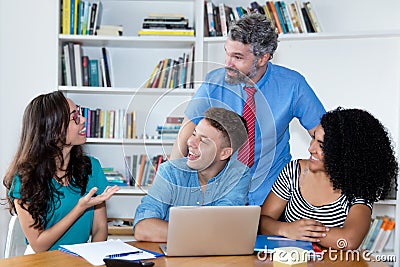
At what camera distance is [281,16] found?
3.98 m

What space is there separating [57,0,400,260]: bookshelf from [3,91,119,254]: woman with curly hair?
1433 mm

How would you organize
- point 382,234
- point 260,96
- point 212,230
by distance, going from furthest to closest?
point 382,234 → point 260,96 → point 212,230

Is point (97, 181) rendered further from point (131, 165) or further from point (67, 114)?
point (131, 165)

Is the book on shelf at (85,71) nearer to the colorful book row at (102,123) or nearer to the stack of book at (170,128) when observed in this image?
the colorful book row at (102,123)

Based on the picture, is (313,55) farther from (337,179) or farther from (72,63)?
(337,179)

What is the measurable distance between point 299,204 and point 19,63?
237cm

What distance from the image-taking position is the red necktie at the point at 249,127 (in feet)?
7.09

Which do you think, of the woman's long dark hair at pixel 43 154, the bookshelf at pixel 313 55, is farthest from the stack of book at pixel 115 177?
the woman's long dark hair at pixel 43 154

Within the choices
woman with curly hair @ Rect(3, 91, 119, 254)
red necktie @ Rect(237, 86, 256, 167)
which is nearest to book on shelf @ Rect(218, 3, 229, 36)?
woman with curly hair @ Rect(3, 91, 119, 254)

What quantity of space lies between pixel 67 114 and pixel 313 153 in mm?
929

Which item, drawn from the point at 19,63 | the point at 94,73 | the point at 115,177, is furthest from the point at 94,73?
the point at 115,177

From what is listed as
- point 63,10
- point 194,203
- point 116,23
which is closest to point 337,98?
point 116,23

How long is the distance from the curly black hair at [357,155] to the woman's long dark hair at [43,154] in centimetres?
96

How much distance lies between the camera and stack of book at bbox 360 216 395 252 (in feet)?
12.8
